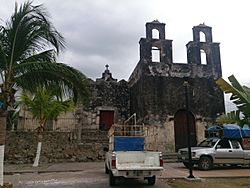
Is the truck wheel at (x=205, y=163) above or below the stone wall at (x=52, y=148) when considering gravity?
below

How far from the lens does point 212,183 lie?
9.22 meters

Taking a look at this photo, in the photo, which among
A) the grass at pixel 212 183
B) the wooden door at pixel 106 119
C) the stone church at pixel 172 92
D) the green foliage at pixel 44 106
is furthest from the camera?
the wooden door at pixel 106 119

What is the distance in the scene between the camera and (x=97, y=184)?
8.94 m

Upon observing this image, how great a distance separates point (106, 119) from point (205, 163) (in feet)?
36.8

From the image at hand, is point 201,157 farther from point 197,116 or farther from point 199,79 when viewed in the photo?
point 199,79

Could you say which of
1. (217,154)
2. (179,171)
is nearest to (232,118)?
(179,171)

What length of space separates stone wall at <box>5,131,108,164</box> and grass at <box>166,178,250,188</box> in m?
8.25

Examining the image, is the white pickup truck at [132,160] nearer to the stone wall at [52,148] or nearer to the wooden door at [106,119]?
the stone wall at [52,148]

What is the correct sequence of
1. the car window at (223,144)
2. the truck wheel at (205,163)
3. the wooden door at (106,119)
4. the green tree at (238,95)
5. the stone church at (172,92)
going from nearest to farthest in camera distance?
the green tree at (238,95), the truck wheel at (205,163), the car window at (223,144), the stone church at (172,92), the wooden door at (106,119)

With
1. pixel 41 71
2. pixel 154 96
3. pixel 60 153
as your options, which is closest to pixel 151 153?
pixel 41 71

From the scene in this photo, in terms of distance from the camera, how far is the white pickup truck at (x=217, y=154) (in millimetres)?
13023

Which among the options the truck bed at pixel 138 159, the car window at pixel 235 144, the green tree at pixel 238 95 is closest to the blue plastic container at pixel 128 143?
the truck bed at pixel 138 159

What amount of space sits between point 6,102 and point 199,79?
15858 millimetres

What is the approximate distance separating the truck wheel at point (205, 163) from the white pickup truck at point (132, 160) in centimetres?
413
